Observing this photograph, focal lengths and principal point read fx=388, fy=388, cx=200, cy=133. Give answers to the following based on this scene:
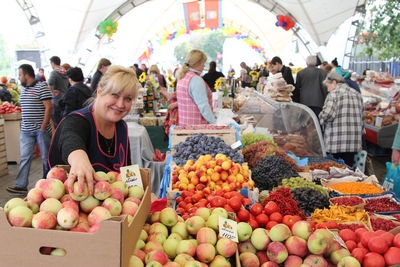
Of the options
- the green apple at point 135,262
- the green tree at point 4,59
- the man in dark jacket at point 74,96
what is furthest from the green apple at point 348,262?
the green tree at point 4,59

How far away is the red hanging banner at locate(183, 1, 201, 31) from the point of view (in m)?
23.4

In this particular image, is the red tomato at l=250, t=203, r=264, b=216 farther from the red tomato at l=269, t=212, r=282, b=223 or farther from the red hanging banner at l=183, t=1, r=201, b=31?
the red hanging banner at l=183, t=1, r=201, b=31

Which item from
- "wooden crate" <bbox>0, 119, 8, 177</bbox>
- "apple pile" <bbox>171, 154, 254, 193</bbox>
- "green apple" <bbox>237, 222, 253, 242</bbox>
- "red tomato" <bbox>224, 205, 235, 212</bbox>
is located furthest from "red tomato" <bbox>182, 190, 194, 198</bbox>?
"wooden crate" <bbox>0, 119, 8, 177</bbox>

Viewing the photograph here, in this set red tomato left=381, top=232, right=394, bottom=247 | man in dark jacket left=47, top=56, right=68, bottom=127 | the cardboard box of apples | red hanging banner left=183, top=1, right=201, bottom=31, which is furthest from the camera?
red hanging banner left=183, top=1, right=201, bottom=31

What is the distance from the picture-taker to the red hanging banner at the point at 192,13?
921 inches

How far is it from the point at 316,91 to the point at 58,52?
1516cm

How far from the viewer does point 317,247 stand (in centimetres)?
161

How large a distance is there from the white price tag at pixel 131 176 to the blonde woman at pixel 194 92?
9.30 ft

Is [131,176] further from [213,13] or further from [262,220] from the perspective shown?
[213,13]

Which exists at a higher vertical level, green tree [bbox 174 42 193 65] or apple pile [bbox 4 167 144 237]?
green tree [bbox 174 42 193 65]

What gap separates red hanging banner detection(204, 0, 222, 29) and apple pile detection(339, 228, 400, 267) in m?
22.2

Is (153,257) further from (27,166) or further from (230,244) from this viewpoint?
(27,166)

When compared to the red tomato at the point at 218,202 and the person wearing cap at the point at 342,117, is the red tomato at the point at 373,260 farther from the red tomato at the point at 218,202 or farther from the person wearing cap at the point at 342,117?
the person wearing cap at the point at 342,117

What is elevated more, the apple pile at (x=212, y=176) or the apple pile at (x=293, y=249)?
the apple pile at (x=293, y=249)
